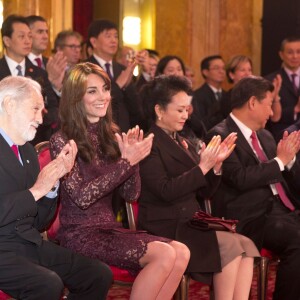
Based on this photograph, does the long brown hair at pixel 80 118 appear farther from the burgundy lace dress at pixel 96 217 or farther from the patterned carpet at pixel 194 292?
the patterned carpet at pixel 194 292

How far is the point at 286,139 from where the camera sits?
4.55 meters

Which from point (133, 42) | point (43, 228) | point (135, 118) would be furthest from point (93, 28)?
point (43, 228)

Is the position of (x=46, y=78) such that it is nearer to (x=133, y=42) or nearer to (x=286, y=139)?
(x=286, y=139)

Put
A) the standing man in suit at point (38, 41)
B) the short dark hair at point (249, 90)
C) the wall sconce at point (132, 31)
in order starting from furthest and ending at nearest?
the wall sconce at point (132, 31), the standing man in suit at point (38, 41), the short dark hair at point (249, 90)

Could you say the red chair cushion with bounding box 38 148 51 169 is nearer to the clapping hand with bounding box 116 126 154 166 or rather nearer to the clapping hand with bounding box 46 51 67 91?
the clapping hand with bounding box 116 126 154 166

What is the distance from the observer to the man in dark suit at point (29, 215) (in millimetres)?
3354

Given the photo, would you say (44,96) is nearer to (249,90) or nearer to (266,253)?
(249,90)

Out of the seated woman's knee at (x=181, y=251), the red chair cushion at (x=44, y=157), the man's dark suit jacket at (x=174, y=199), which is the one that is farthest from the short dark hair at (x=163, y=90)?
the seated woman's knee at (x=181, y=251)

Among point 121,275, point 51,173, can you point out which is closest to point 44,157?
point 51,173

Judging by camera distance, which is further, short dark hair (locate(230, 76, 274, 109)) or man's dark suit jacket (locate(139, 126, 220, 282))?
short dark hair (locate(230, 76, 274, 109))

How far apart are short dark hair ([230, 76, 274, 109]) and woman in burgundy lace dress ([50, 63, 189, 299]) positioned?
3.32 ft

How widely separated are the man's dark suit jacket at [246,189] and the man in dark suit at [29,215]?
1.16 m

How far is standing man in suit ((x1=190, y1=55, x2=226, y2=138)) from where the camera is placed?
20.8 ft

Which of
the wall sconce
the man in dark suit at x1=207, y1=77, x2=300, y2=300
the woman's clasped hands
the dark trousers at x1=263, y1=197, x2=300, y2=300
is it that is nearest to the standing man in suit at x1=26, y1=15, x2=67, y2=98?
the man in dark suit at x1=207, y1=77, x2=300, y2=300
